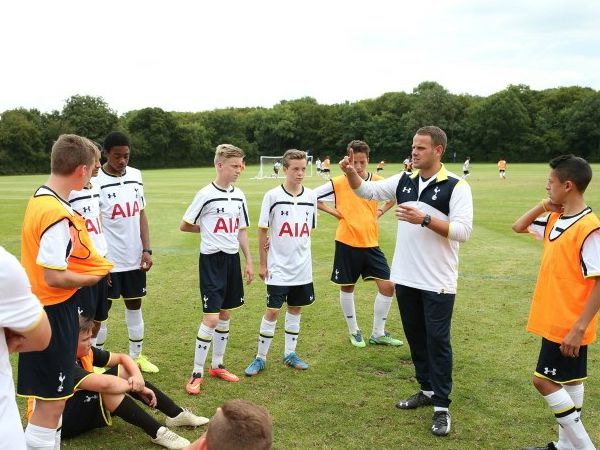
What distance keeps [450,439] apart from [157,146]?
282ft

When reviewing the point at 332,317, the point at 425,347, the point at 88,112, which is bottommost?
the point at 332,317

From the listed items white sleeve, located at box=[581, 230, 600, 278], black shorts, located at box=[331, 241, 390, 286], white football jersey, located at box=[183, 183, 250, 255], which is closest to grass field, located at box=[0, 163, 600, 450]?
black shorts, located at box=[331, 241, 390, 286]

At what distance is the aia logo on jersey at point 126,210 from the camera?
19.6ft

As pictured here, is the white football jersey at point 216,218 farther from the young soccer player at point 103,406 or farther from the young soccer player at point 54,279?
the young soccer player at point 54,279

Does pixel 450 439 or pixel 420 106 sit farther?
pixel 420 106

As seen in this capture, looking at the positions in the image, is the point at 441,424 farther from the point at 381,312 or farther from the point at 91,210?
the point at 91,210

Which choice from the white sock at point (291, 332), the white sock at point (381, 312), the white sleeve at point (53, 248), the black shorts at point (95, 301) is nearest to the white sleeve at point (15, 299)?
the white sleeve at point (53, 248)

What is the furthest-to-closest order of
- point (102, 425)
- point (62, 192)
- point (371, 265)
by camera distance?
point (371, 265) < point (102, 425) < point (62, 192)

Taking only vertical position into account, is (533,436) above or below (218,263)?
below

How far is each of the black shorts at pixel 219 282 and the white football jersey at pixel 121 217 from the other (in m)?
0.87

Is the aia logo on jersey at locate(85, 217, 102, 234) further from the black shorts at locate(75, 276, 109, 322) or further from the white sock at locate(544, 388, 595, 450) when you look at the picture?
the white sock at locate(544, 388, 595, 450)

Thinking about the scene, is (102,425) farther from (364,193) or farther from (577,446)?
(577,446)

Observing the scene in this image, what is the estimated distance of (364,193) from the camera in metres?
5.64

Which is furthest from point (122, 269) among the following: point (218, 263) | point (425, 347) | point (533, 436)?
point (533, 436)
